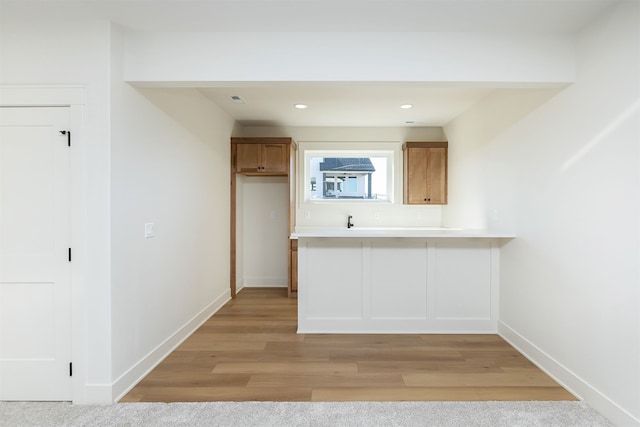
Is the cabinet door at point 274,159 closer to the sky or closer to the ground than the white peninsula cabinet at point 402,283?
closer to the sky

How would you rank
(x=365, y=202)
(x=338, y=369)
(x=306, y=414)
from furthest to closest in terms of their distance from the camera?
(x=365, y=202), (x=338, y=369), (x=306, y=414)

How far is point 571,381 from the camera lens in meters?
2.39

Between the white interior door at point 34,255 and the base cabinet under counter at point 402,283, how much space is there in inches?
76.2

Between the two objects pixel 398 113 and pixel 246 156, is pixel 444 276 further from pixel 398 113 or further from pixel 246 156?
pixel 246 156

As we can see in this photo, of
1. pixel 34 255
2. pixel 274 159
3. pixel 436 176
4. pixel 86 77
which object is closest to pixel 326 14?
pixel 86 77

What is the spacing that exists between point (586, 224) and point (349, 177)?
3507 mm

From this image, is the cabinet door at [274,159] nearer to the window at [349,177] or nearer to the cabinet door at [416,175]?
the window at [349,177]

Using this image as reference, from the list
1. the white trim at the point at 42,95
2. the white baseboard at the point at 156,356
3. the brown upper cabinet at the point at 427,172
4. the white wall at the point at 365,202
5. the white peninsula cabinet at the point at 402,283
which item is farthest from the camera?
the white wall at the point at 365,202

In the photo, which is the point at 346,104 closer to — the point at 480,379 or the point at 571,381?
the point at 480,379

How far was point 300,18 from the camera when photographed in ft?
7.25

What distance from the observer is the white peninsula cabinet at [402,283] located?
345 centimetres

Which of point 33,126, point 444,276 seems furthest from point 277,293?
point 33,126

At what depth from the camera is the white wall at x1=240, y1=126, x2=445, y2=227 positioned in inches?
207

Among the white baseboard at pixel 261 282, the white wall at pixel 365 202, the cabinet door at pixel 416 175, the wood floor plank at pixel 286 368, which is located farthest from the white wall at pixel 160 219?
the cabinet door at pixel 416 175
